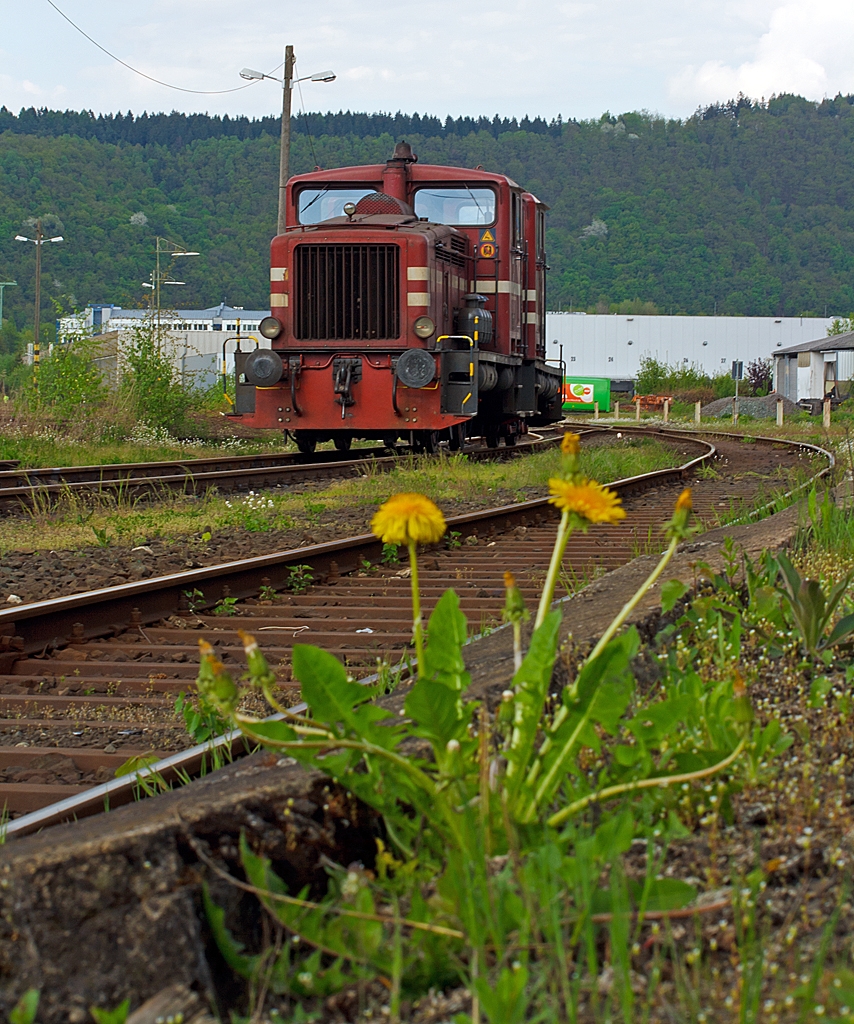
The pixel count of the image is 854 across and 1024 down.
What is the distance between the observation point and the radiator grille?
13367 millimetres

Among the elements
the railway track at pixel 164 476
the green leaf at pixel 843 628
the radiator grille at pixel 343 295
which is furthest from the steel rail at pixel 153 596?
the radiator grille at pixel 343 295

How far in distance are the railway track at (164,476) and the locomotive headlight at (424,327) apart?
58.8 inches

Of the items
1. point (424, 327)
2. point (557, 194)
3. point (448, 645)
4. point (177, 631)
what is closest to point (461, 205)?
point (424, 327)

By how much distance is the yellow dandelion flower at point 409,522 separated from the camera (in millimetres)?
2062

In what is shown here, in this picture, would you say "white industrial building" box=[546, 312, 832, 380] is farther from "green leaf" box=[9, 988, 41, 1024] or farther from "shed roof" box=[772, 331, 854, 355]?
"green leaf" box=[9, 988, 41, 1024]

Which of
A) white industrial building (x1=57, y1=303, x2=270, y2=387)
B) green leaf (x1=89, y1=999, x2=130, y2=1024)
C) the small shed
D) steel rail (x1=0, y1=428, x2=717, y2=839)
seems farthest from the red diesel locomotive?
the small shed

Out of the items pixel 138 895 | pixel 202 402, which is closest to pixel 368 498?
pixel 138 895

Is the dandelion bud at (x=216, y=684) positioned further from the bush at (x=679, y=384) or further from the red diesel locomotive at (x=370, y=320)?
the bush at (x=679, y=384)

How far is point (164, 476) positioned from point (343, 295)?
11.3 feet

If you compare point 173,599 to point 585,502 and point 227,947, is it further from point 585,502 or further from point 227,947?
point 227,947

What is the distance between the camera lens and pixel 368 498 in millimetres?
10078

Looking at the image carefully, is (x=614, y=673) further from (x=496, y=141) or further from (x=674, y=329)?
(x=496, y=141)

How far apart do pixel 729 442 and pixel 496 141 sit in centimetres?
12813

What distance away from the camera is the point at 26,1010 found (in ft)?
4.98
